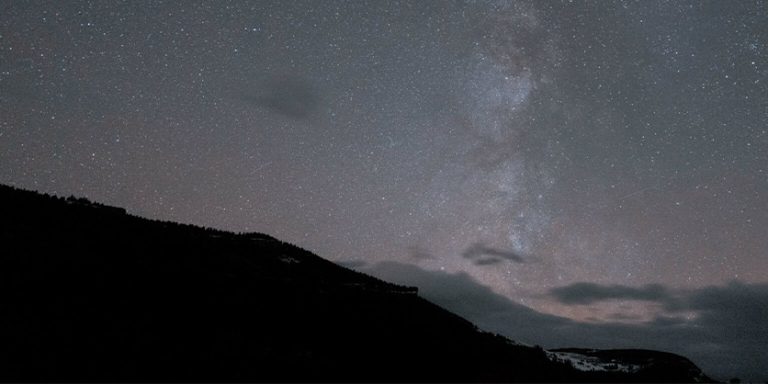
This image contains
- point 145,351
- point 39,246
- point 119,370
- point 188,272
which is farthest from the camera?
point 188,272

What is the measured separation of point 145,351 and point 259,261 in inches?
673

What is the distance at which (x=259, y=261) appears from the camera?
96.5ft

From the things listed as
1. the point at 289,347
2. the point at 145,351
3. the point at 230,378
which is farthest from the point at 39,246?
the point at 230,378

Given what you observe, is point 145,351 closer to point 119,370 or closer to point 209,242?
point 119,370

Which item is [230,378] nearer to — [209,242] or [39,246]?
[39,246]

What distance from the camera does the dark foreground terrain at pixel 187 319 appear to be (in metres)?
11.9

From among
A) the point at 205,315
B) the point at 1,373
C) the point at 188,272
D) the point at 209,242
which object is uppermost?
the point at 209,242

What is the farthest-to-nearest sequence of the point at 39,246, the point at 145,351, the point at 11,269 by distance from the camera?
the point at 39,246, the point at 11,269, the point at 145,351

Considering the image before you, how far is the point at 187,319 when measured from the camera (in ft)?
51.3

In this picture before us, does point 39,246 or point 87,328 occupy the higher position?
point 39,246

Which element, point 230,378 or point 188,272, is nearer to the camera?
point 230,378

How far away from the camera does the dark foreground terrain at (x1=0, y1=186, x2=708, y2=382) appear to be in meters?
11.9

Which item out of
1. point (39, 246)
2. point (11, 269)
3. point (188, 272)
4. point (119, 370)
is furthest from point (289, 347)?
point (39, 246)

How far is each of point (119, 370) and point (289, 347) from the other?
5.34 metres
